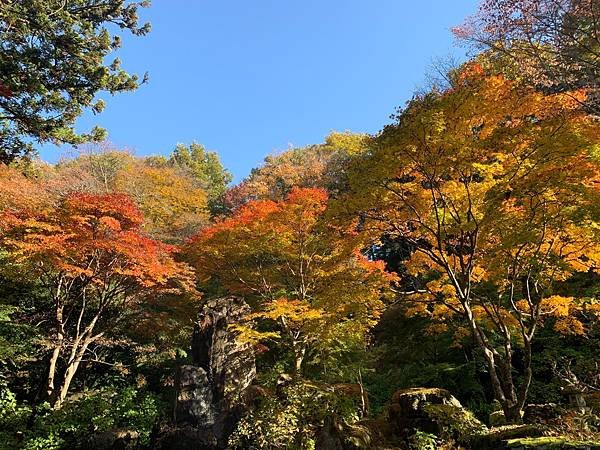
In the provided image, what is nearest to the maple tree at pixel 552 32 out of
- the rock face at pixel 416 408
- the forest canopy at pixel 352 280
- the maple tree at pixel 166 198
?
the forest canopy at pixel 352 280

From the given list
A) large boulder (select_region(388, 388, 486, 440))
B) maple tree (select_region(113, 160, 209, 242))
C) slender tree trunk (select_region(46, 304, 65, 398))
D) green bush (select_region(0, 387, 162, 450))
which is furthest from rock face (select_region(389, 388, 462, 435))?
maple tree (select_region(113, 160, 209, 242))

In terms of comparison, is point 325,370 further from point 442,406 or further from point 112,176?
point 112,176

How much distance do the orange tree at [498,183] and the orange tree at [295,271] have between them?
118 inches

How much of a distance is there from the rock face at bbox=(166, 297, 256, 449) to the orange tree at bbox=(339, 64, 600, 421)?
5.57m

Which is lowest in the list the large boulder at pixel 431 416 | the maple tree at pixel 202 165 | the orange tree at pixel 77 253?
the large boulder at pixel 431 416

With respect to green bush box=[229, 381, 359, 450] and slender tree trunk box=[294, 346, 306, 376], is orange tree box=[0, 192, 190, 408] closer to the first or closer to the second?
slender tree trunk box=[294, 346, 306, 376]

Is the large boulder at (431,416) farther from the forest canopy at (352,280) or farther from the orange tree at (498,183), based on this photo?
the orange tree at (498,183)

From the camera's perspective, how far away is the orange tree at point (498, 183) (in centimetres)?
636

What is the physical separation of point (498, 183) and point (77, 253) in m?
9.84

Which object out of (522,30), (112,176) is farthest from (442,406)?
(112,176)

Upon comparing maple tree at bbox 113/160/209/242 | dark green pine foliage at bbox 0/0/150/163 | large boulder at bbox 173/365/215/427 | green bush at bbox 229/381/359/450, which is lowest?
green bush at bbox 229/381/359/450

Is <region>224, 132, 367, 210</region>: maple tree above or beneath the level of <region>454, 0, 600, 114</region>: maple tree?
above

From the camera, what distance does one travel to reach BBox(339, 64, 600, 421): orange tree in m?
6.36

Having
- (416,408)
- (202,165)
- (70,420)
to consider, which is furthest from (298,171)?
(416,408)
